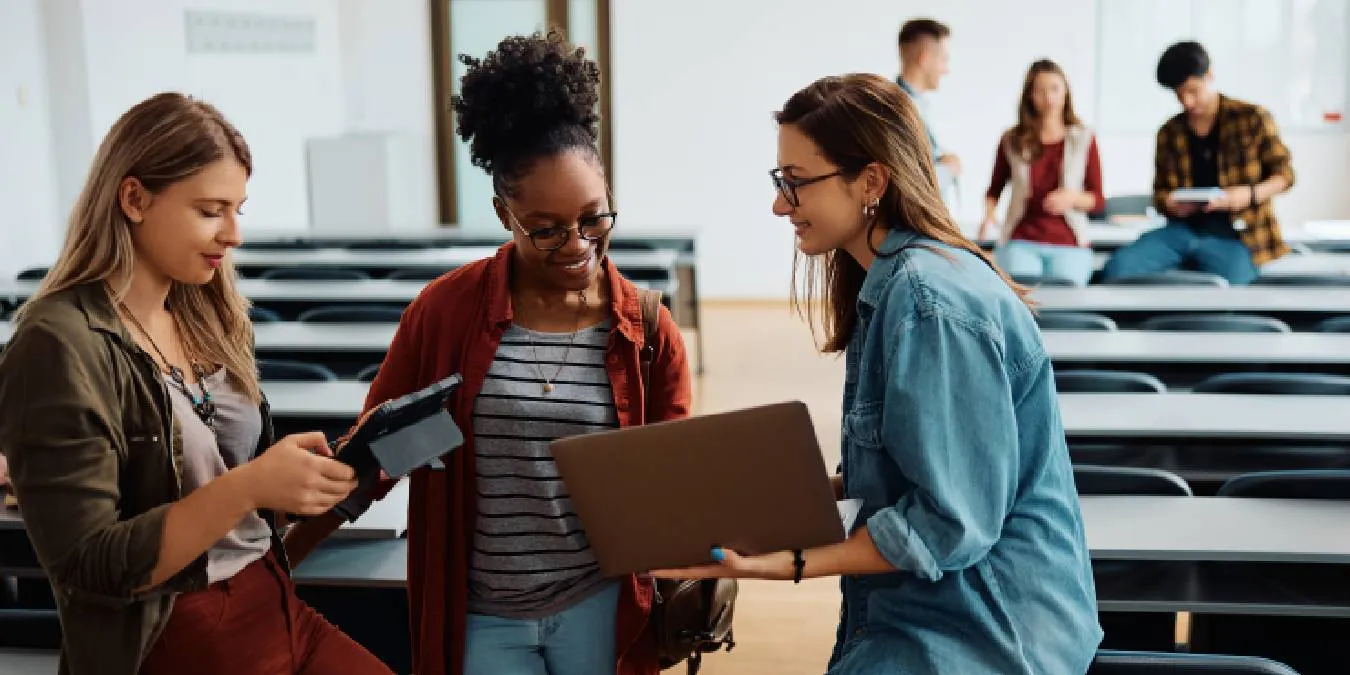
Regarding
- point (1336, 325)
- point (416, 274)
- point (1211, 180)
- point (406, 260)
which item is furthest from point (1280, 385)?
point (406, 260)

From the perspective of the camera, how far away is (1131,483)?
264 cm

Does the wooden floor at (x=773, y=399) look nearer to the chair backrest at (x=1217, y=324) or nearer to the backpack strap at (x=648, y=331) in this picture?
the backpack strap at (x=648, y=331)

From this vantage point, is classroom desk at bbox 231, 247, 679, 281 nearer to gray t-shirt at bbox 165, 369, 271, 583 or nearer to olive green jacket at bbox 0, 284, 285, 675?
gray t-shirt at bbox 165, 369, 271, 583

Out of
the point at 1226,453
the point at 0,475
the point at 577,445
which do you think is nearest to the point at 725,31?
the point at 1226,453

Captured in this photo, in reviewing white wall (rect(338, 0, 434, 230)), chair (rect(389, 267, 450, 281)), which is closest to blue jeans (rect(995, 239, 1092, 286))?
chair (rect(389, 267, 450, 281))

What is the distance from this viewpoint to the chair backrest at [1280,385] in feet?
11.3

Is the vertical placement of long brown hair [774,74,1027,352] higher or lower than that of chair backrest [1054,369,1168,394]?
higher

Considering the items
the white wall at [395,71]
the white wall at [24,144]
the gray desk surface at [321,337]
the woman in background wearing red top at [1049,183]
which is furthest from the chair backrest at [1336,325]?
the white wall at [395,71]

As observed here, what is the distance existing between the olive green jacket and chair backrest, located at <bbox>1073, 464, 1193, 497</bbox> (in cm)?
186

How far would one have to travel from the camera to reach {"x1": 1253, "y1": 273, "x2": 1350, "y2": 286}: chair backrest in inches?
198

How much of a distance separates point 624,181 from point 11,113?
4.51m

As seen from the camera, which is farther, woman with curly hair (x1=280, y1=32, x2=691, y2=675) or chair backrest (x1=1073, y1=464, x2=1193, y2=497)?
chair backrest (x1=1073, y1=464, x2=1193, y2=497)

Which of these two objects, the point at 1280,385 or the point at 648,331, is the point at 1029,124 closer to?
the point at 1280,385

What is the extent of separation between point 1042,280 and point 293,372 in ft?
9.95
